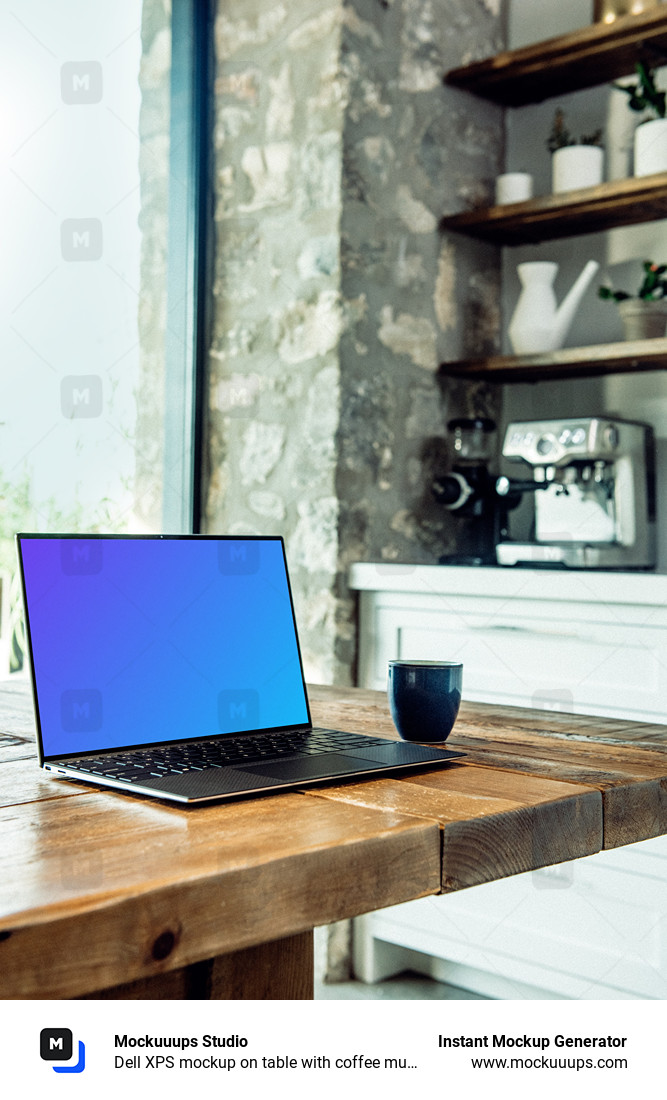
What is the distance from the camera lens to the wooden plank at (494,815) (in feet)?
2.47

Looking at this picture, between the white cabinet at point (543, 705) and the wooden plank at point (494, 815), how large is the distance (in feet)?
4.38

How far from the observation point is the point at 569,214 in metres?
2.90

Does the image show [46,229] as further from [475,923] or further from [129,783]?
A: [129,783]

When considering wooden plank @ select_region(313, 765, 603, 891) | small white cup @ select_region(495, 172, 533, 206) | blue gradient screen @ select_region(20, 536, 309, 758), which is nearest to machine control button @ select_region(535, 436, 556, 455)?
small white cup @ select_region(495, 172, 533, 206)

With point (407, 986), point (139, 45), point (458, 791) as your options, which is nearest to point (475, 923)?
point (407, 986)

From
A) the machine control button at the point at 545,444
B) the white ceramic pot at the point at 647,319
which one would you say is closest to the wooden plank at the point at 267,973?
the machine control button at the point at 545,444

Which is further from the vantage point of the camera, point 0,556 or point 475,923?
point 0,556

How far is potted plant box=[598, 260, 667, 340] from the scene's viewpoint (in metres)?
2.75

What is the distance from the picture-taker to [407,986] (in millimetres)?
2568

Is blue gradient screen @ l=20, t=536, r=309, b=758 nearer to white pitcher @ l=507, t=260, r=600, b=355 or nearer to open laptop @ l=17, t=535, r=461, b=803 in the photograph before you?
open laptop @ l=17, t=535, r=461, b=803

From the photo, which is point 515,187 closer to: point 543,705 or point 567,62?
point 567,62
